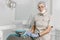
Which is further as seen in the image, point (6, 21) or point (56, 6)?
point (56, 6)

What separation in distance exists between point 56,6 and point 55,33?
1.02 feet

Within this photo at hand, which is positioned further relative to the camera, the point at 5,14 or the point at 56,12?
the point at 56,12

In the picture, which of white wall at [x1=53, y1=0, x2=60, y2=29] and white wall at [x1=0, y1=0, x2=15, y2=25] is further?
white wall at [x1=53, y1=0, x2=60, y2=29]

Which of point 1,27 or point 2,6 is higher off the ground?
point 2,6

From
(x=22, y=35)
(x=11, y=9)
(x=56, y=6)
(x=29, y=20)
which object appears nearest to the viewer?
(x=22, y=35)

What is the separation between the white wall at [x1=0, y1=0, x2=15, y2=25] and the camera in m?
1.39

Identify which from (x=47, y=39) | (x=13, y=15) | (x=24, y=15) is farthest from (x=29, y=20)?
(x=47, y=39)

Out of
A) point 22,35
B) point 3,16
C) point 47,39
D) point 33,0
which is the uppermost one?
point 33,0

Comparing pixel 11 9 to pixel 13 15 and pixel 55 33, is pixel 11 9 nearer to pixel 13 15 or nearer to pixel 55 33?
pixel 13 15

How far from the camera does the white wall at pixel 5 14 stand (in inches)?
54.9

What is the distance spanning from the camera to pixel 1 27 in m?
1.37

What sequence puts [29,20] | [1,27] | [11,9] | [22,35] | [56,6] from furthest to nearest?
[56,6]
[29,20]
[11,9]
[1,27]
[22,35]

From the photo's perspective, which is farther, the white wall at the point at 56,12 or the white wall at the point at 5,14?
the white wall at the point at 56,12

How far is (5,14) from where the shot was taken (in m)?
1.42
